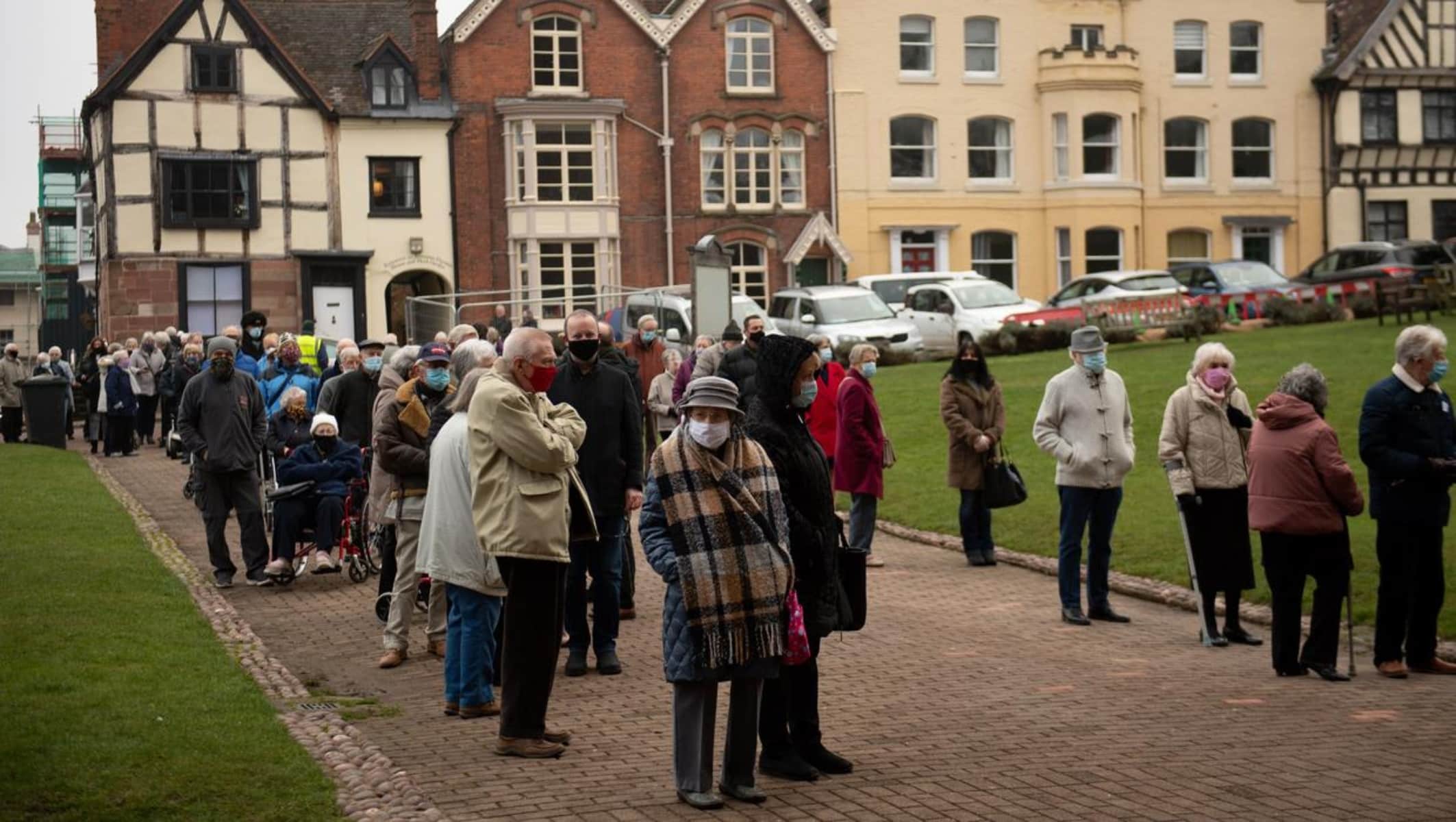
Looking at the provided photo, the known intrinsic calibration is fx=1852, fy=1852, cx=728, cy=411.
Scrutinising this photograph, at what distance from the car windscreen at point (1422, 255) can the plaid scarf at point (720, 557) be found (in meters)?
37.1

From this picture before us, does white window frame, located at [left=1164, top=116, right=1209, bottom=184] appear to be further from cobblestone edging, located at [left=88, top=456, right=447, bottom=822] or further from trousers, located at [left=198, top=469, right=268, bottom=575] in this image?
cobblestone edging, located at [left=88, top=456, right=447, bottom=822]

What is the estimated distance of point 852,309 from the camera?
37.3 m

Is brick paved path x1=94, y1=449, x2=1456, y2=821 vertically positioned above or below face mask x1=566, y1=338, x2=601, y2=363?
below

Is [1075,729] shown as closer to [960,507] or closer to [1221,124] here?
[960,507]

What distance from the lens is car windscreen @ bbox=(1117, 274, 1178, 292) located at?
39250mm

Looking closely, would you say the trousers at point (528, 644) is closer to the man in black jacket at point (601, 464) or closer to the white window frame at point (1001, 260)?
the man in black jacket at point (601, 464)

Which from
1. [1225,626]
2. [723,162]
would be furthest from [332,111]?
[1225,626]

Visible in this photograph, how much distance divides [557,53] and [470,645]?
38.2 metres

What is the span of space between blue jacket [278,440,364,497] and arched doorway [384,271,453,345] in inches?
1188

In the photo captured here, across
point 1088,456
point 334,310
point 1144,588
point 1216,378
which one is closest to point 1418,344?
point 1216,378

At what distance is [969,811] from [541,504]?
2610mm

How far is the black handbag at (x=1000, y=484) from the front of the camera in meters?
15.9

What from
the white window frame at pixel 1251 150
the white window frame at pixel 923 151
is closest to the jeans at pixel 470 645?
the white window frame at pixel 923 151

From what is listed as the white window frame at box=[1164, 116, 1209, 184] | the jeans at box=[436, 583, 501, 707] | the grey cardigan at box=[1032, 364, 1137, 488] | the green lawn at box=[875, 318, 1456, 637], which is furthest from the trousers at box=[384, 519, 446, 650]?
the white window frame at box=[1164, 116, 1209, 184]
